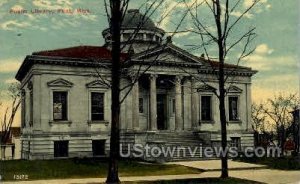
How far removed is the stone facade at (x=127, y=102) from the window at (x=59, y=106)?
0.05 m

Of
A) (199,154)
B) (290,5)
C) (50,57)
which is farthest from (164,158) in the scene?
(290,5)

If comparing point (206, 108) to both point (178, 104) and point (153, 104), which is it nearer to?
point (178, 104)

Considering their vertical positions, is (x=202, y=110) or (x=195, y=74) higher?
(x=195, y=74)

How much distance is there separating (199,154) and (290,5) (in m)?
10.1

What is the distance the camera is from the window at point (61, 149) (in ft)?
78.5

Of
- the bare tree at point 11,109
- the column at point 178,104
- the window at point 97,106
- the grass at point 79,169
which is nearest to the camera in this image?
the grass at point 79,169

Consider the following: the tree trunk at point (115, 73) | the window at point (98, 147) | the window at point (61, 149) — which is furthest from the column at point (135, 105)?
the tree trunk at point (115, 73)

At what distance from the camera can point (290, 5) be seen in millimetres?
16438

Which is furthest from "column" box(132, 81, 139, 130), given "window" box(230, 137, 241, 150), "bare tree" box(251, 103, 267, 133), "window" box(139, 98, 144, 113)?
"bare tree" box(251, 103, 267, 133)

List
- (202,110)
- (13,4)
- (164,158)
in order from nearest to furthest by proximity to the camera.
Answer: (13,4), (164,158), (202,110)

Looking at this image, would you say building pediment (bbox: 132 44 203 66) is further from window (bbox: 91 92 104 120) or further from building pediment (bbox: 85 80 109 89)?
window (bbox: 91 92 104 120)

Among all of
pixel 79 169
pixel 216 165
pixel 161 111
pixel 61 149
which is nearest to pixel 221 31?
pixel 216 165

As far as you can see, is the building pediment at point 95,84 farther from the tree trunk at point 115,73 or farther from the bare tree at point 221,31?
the tree trunk at point 115,73

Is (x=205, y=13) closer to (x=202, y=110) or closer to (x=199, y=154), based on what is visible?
(x=199, y=154)
